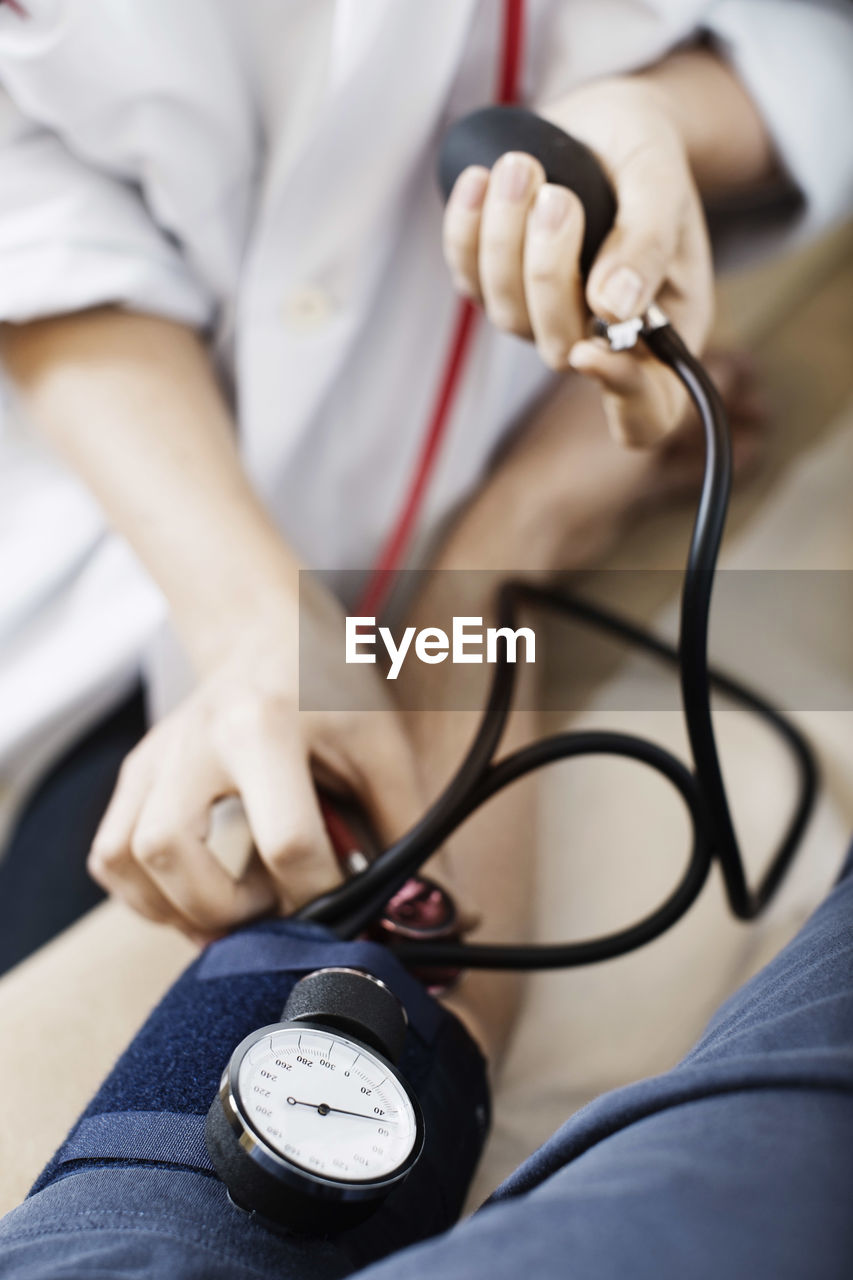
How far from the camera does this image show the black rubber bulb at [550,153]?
0.43m

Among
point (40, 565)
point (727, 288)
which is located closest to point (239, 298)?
point (40, 565)

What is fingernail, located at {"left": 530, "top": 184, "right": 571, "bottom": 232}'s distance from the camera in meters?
0.42

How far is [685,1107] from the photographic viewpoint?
252 mm

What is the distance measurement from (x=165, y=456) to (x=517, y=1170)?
41 centimetres

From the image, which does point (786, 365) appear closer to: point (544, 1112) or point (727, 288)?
point (727, 288)

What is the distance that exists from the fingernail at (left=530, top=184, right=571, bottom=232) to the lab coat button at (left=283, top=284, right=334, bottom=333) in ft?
0.66

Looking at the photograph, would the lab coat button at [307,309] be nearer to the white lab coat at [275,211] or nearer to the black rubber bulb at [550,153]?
the white lab coat at [275,211]

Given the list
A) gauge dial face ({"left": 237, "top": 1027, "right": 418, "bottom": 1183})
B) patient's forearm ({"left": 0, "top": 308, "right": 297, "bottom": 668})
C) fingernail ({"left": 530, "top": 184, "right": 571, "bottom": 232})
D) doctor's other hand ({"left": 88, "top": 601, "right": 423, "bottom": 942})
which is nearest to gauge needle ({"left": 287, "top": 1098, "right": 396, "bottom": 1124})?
gauge dial face ({"left": 237, "top": 1027, "right": 418, "bottom": 1183})

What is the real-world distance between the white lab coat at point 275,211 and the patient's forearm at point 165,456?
30 millimetres

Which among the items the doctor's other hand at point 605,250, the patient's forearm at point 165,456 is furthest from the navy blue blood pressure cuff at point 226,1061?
the doctor's other hand at point 605,250

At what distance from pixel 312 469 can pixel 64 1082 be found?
41 cm

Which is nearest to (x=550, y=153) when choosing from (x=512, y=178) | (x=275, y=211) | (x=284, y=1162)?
(x=512, y=178)

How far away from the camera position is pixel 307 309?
59 cm

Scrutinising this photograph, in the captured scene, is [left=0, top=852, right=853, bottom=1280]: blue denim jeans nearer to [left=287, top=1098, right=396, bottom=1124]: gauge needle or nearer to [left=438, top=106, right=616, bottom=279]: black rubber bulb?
[left=287, top=1098, right=396, bottom=1124]: gauge needle
